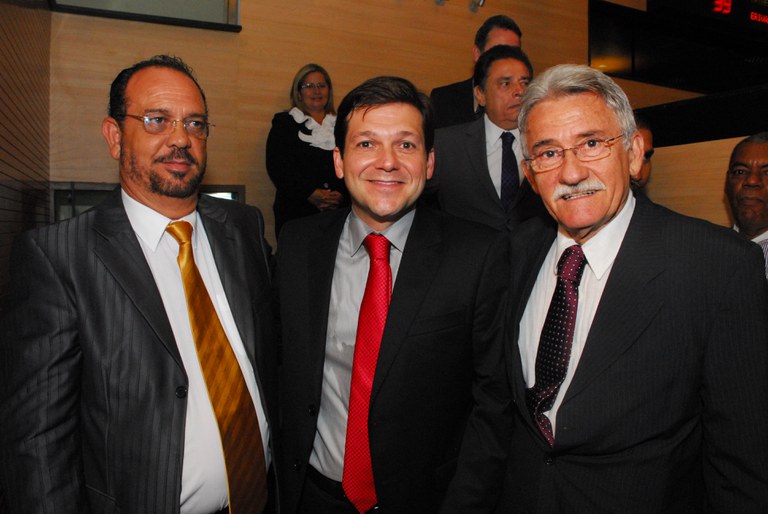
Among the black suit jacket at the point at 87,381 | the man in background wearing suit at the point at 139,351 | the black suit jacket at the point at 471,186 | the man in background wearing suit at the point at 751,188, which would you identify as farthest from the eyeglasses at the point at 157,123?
the man in background wearing suit at the point at 751,188

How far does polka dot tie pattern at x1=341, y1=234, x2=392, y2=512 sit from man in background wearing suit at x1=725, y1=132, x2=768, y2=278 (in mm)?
2533

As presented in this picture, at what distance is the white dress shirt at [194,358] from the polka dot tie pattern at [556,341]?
82cm

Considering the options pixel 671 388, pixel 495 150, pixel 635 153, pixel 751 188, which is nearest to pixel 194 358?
pixel 671 388

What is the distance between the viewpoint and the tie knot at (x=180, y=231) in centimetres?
154

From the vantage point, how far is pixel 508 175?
269 cm

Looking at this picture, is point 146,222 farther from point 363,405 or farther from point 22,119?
point 22,119

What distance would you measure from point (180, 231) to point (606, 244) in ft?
3.93

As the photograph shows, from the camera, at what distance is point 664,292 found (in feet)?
4.26

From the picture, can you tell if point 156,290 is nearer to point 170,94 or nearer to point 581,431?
point 170,94

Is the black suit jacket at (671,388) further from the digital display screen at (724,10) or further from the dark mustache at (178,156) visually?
the digital display screen at (724,10)

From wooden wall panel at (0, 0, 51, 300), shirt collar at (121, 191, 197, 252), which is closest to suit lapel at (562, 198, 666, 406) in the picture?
shirt collar at (121, 191, 197, 252)

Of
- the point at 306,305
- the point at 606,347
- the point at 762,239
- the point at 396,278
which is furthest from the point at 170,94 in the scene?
the point at 762,239

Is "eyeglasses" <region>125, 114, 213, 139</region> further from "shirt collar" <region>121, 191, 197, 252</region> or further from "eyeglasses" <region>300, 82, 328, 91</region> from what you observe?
"eyeglasses" <region>300, 82, 328, 91</region>

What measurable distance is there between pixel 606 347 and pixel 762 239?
2.22 meters
